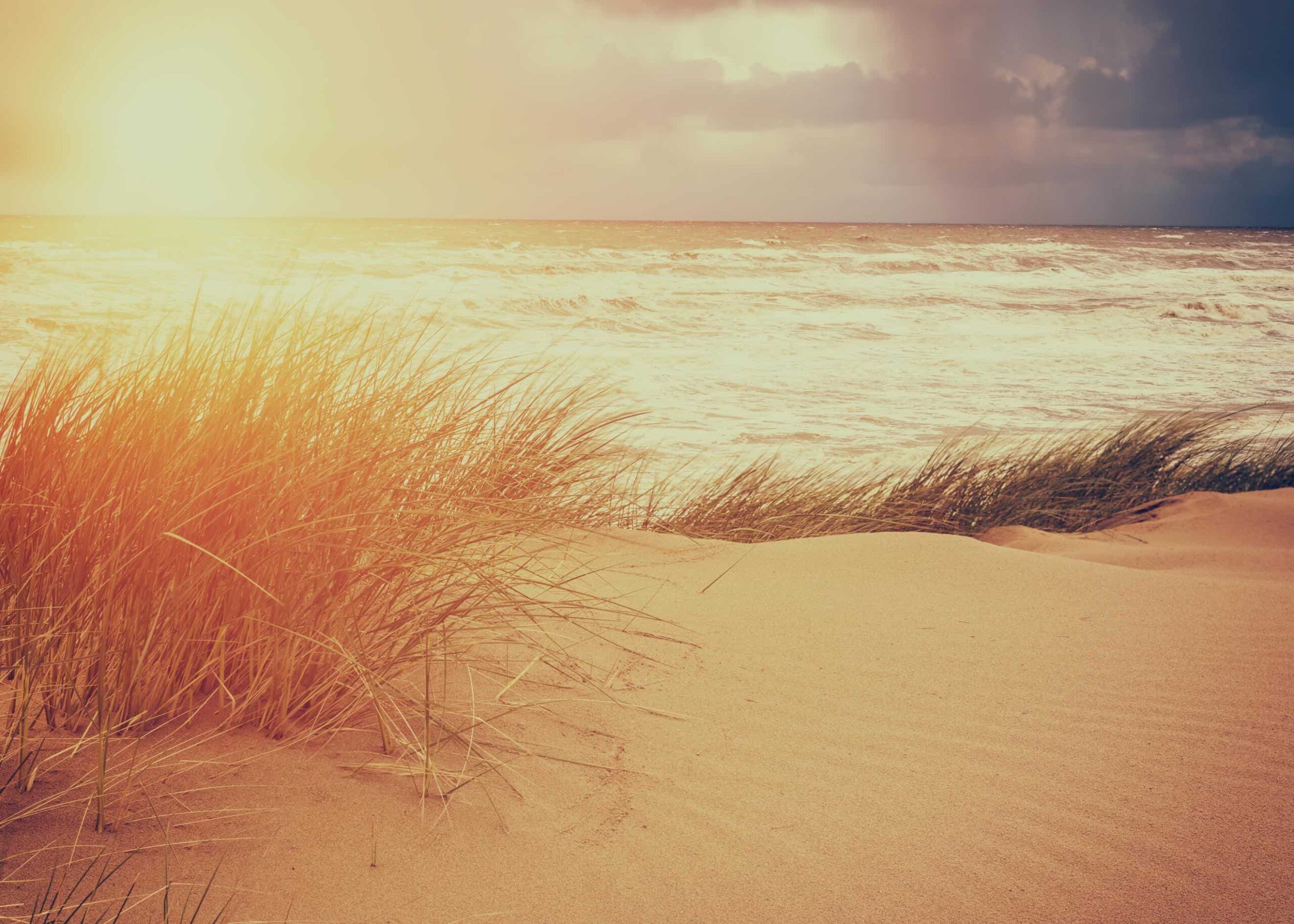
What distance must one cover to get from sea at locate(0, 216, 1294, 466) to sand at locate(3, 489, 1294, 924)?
1416mm

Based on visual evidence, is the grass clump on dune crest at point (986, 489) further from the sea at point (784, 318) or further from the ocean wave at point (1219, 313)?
the ocean wave at point (1219, 313)

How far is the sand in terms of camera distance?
5.44 feet

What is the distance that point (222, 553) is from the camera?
72.3 inches

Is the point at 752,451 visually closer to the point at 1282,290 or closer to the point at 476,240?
the point at 1282,290

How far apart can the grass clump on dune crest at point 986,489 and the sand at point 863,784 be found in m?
1.25

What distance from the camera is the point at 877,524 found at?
485 cm

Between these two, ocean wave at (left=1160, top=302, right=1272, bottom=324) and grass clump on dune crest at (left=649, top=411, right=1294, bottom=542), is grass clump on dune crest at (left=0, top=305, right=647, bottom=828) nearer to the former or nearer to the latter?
grass clump on dune crest at (left=649, top=411, right=1294, bottom=542)

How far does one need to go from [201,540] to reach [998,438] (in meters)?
7.88

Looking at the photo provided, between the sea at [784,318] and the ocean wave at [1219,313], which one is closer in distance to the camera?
the sea at [784,318]

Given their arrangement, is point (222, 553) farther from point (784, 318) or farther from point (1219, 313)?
point (1219, 313)

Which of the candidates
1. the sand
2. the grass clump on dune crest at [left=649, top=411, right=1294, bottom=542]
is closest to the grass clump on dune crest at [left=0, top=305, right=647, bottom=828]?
the sand

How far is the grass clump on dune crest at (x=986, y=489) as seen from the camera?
15.4ft

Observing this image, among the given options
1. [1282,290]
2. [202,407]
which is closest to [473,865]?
[202,407]

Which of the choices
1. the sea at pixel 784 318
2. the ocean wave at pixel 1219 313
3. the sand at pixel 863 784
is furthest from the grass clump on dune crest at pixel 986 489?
the ocean wave at pixel 1219 313
